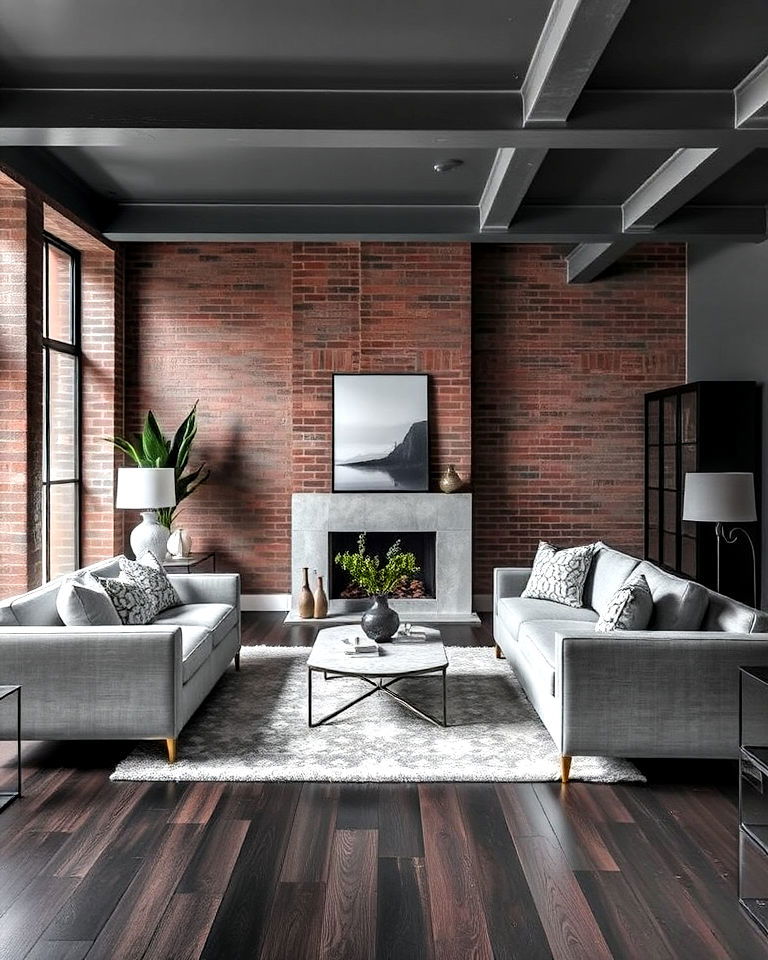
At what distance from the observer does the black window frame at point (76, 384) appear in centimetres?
634

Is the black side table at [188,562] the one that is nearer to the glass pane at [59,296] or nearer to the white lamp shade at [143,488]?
the white lamp shade at [143,488]

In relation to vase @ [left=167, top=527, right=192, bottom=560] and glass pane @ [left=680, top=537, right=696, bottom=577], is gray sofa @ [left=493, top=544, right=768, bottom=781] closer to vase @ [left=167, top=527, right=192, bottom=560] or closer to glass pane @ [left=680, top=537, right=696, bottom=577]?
glass pane @ [left=680, top=537, right=696, bottom=577]

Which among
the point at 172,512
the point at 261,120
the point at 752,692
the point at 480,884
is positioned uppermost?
the point at 261,120

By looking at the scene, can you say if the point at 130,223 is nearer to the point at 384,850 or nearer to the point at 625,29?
the point at 625,29

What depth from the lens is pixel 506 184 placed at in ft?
16.0

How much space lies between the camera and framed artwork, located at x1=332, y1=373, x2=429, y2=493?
724 cm

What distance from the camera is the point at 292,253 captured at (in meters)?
7.32

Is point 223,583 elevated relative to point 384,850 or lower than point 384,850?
elevated

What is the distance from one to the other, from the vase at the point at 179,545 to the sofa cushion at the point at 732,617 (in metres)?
4.37

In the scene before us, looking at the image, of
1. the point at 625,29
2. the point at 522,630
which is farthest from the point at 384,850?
the point at 625,29

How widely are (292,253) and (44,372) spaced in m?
2.29

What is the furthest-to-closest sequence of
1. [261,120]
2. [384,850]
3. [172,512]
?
1. [172,512]
2. [261,120]
3. [384,850]

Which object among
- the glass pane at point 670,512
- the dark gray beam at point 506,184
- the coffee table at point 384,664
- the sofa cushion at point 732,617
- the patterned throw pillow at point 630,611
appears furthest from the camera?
the glass pane at point 670,512

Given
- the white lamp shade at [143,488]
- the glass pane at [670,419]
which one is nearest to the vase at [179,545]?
the white lamp shade at [143,488]
